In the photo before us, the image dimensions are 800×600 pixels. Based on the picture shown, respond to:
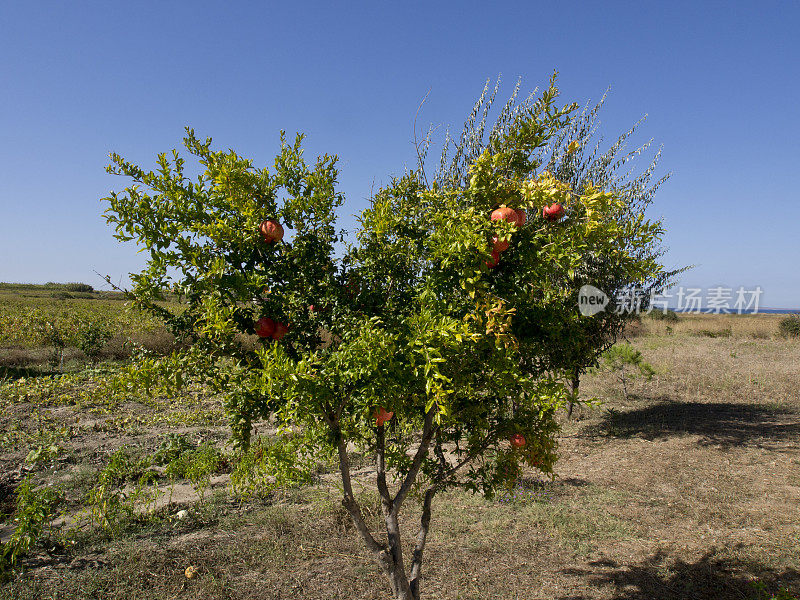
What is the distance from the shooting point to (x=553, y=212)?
252 centimetres

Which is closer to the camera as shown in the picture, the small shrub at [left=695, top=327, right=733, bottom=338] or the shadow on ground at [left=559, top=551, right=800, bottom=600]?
the shadow on ground at [left=559, top=551, right=800, bottom=600]

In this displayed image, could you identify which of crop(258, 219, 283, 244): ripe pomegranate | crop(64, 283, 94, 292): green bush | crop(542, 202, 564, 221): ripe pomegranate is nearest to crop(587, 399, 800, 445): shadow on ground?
crop(542, 202, 564, 221): ripe pomegranate

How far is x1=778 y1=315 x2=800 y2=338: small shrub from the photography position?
853 inches

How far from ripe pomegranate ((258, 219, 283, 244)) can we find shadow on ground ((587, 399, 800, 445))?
8.21 metres

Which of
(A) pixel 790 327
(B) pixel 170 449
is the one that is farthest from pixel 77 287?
(A) pixel 790 327

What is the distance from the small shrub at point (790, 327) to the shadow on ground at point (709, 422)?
1479 centimetres

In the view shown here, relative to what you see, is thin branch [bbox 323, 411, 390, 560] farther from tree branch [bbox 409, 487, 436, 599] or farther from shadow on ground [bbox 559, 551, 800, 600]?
shadow on ground [bbox 559, 551, 800, 600]

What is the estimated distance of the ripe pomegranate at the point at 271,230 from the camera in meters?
2.41

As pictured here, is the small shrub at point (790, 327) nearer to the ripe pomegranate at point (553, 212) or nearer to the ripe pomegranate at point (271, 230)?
the ripe pomegranate at point (553, 212)

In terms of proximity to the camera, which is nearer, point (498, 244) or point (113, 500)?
point (498, 244)

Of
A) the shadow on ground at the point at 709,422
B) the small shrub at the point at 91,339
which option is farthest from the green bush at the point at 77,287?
the shadow on ground at the point at 709,422

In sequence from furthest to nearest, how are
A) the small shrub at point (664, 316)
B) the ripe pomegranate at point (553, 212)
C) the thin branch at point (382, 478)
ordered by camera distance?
1. the small shrub at point (664, 316)
2. the thin branch at point (382, 478)
3. the ripe pomegranate at point (553, 212)

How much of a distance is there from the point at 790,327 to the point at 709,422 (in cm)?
1754

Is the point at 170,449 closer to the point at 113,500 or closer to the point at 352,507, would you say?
the point at 113,500
